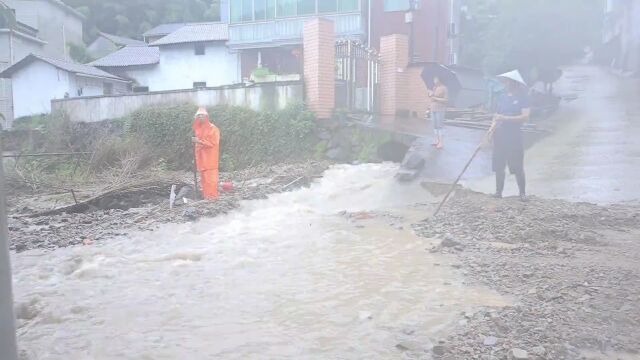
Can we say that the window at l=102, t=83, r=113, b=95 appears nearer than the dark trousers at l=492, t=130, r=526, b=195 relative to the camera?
No

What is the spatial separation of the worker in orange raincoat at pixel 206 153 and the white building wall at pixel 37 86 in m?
20.1

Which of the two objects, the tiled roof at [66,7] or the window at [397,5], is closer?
the window at [397,5]

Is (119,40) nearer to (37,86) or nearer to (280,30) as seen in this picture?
(37,86)

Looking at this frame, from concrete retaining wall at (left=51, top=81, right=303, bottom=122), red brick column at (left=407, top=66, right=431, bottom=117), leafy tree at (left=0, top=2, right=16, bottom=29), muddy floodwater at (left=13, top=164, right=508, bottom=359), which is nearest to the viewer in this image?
leafy tree at (left=0, top=2, right=16, bottom=29)

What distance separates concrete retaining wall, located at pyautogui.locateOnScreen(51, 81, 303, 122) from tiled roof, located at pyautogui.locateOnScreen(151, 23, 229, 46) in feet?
40.5

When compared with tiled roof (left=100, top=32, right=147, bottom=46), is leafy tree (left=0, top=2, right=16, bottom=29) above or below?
below

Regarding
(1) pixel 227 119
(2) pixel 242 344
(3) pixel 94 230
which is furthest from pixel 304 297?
(1) pixel 227 119

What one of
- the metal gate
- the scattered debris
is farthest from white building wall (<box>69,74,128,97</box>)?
the scattered debris

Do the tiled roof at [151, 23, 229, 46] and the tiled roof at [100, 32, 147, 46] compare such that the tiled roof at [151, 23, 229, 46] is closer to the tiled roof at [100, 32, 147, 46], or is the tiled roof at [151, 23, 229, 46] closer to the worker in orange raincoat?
the tiled roof at [100, 32, 147, 46]

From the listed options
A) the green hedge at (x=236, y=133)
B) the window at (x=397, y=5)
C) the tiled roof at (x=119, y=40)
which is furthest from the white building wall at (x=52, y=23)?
the window at (x=397, y=5)

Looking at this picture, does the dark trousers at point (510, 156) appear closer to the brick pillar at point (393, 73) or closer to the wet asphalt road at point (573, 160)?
the wet asphalt road at point (573, 160)

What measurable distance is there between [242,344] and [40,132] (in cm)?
1849

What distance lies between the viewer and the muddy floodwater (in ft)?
13.2

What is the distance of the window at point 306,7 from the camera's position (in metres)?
23.3
